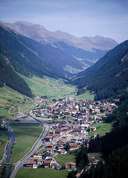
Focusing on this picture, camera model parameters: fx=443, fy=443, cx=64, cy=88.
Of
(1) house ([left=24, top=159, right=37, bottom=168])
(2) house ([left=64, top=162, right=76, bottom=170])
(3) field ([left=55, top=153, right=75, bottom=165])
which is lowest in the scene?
(2) house ([left=64, top=162, right=76, bottom=170])

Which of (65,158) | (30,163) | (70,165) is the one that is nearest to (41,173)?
(70,165)

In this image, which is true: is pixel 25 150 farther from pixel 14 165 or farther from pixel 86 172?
pixel 86 172

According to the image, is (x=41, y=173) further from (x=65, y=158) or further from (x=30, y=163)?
(x=65, y=158)

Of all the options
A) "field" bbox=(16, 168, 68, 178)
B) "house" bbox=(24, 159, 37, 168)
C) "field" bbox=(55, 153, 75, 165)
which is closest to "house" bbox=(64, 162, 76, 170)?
"field" bbox=(16, 168, 68, 178)

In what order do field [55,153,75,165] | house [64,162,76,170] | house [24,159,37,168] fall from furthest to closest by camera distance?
field [55,153,75,165] < house [24,159,37,168] < house [64,162,76,170]

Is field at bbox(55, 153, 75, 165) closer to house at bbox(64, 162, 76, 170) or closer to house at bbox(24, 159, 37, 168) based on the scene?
house at bbox(64, 162, 76, 170)

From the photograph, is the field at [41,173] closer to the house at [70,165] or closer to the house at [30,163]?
the house at [70,165]

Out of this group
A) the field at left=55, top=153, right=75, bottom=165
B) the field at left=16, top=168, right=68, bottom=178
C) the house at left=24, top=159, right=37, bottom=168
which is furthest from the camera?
the field at left=55, top=153, right=75, bottom=165
